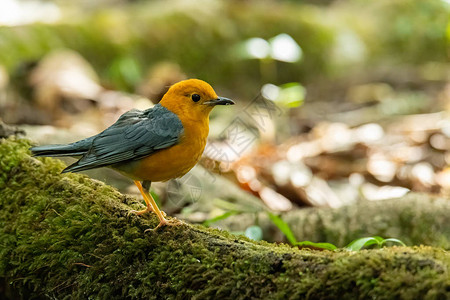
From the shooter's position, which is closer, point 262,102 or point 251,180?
point 251,180

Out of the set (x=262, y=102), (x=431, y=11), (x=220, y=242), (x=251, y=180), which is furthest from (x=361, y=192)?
(x=431, y=11)

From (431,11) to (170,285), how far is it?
44.5 feet

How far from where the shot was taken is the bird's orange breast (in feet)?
10.8

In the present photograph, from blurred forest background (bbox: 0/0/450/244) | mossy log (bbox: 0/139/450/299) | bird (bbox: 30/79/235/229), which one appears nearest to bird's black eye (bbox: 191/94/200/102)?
bird (bbox: 30/79/235/229)

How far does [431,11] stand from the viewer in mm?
14250

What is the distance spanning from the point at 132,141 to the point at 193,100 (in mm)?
460

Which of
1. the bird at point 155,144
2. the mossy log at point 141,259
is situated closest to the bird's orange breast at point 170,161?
the bird at point 155,144

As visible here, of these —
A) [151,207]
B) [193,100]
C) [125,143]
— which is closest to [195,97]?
[193,100]

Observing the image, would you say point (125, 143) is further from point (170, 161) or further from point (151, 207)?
point (151, 207)

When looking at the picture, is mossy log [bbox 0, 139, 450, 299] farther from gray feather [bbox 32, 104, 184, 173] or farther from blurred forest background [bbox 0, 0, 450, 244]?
blurred forest background [bbox 0, 0, 450, 244]

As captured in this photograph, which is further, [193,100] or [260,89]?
[260,89]

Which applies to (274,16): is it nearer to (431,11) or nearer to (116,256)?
(431,11)

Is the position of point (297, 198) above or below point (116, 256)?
below

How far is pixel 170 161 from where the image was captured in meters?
3.28
